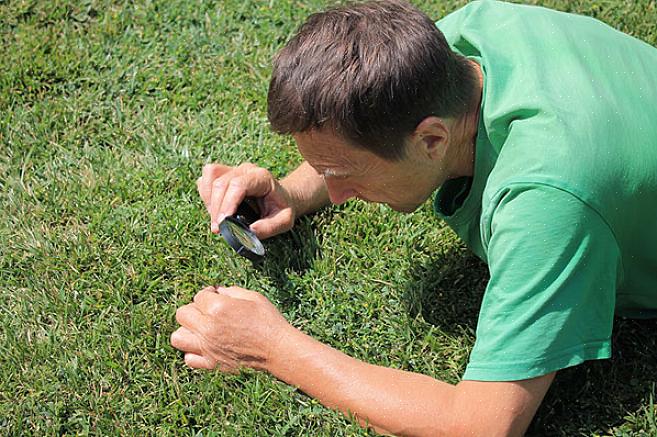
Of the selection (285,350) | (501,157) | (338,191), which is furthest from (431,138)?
(285,350)

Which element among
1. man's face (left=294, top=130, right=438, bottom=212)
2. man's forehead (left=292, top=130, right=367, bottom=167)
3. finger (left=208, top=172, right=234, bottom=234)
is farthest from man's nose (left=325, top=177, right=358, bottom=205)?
finger (left=208, top=172, right=234, bottom=234)

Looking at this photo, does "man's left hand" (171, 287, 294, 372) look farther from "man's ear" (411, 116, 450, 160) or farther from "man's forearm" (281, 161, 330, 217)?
"man's ear" (411, 116, 450, 160)

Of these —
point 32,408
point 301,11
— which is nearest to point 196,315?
point 32,408

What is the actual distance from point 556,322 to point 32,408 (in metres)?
1.96

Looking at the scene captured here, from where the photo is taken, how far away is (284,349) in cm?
303

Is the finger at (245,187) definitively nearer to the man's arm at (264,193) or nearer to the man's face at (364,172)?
the man's arm at (264,193)

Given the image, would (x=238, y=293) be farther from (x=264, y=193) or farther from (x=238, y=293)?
(x=264, y=193)

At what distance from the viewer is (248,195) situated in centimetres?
347

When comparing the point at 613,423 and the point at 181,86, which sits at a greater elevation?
the point at 181,86

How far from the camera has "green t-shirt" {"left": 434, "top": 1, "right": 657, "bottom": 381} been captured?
2.37 m

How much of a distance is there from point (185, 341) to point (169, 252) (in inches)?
21.5

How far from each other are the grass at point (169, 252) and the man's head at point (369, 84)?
99 cm

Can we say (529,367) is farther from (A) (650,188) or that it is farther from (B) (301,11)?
(B) (301,11)

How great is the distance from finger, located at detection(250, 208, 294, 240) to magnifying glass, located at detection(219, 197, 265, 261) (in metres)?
0.04
